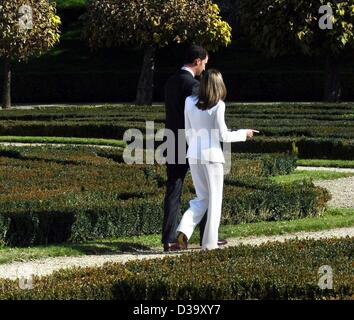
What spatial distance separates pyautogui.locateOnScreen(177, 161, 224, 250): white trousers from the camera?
37.9ft

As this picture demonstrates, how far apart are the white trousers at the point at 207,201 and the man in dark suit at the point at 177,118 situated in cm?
34

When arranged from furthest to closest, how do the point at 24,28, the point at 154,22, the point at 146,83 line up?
the point at 146,83 → the point at 154,22 → the point at 24,28

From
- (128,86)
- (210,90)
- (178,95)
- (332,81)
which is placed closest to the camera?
(210,90)

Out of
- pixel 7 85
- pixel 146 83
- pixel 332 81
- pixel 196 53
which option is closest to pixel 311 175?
pixel 196 53

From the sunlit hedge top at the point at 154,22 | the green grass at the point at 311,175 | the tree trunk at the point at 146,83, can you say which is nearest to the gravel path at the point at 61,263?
the green grass at the point at 311,175

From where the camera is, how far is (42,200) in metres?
13.3

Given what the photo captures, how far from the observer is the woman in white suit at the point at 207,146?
37.4ft

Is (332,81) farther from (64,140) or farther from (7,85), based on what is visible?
(64,140)

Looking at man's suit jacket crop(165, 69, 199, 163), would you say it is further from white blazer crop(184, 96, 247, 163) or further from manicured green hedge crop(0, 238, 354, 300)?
manicured green hedge crop(0, 238, 354, 300)

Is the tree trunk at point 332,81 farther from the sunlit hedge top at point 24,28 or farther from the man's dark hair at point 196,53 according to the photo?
the man's dark hair at point 196,53

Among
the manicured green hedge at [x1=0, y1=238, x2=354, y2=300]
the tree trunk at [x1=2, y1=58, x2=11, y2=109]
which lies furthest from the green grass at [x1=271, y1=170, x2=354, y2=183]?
the tree trunk at [x1=2, y1=58, x2=11, y2=109]

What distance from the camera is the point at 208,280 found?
8.73 metres

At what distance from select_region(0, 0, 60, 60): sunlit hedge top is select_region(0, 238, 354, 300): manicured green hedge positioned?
102 ft

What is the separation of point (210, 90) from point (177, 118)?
910 mm
